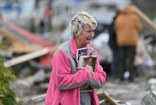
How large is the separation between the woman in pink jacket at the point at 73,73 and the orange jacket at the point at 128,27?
23.7 feet

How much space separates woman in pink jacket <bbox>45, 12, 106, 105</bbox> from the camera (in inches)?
156

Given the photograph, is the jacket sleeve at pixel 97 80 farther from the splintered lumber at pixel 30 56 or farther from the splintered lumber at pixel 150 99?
the splintered lumber at pixel 30 56

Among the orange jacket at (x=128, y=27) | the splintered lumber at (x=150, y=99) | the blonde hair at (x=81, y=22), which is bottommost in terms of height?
the splintered lumber at (x=150, y=99)

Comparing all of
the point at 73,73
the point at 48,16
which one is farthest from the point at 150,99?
the point at 48,16

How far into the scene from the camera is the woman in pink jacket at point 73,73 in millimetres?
3969

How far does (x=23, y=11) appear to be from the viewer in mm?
21047

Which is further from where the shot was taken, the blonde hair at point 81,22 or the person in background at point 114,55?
the person in background at point 114,55

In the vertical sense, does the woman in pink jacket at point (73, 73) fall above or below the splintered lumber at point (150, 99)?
above

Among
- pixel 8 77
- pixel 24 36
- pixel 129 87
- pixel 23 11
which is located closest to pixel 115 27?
pixel 129 87

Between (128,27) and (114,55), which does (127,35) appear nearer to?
(128,27)

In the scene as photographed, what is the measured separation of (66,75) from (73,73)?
13cm

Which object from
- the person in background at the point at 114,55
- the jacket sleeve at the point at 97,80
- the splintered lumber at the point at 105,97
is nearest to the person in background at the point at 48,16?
the person in background at the point at 114,55

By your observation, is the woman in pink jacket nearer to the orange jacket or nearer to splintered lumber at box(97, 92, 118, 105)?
splintered lumber at box(97, 92, 118, 105)

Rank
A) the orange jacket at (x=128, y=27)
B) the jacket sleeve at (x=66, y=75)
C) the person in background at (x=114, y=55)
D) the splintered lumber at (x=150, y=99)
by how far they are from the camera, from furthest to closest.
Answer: the person in background at (x=114, y=55), the orange jacket at (x=128, y=27), the splintered lumber at (x=150, y=99), the jacket sleeve at (x=66, y=75)
